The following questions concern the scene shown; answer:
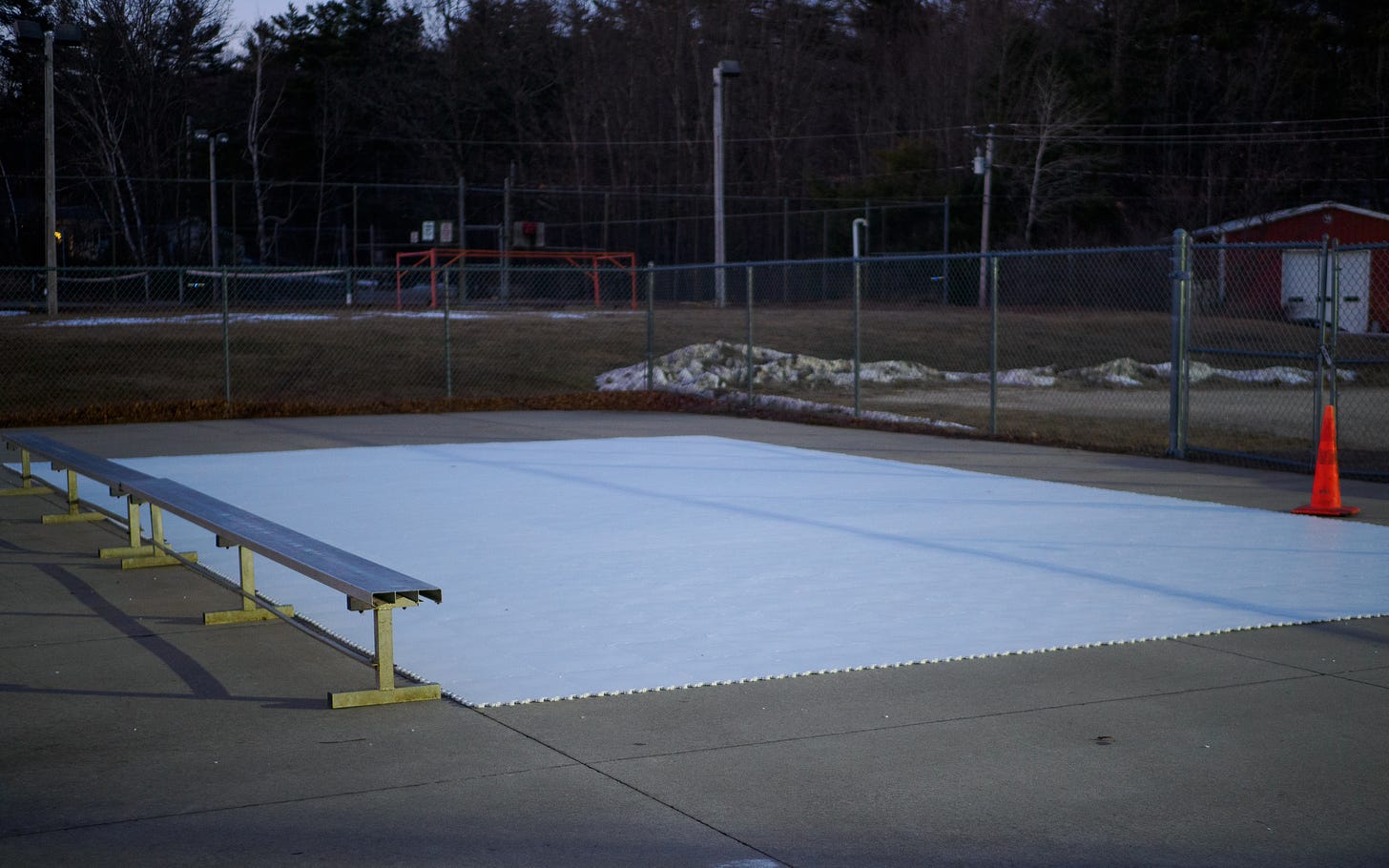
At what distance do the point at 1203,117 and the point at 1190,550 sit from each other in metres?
48.8

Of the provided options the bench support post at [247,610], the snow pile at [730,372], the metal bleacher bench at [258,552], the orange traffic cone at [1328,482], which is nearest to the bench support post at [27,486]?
the metal bleacher bench at [258,552]

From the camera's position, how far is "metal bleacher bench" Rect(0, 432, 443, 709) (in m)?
5.55

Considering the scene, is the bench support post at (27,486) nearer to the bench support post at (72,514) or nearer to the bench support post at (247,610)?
the bench support post at (72,514)

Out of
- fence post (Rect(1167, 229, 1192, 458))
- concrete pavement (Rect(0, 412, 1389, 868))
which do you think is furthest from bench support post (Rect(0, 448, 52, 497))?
fence post (Rect(1167, 229, 1192, 458))

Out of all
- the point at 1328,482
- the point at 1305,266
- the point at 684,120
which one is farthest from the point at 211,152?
the point at 1328,482

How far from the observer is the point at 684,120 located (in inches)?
2446

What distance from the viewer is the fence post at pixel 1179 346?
545 inches

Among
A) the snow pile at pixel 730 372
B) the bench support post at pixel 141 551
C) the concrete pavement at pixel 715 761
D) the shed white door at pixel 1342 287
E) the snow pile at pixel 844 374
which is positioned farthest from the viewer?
the shed white door at pixel 1342 287

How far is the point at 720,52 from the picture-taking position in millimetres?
64375

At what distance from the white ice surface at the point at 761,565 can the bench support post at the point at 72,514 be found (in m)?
0.57

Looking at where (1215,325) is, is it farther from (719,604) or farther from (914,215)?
(719,604)

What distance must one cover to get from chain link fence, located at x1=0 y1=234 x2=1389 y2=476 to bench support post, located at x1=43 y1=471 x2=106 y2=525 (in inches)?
358

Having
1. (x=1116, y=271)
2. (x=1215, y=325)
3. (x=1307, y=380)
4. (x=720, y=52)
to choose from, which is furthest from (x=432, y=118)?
(x=1307, y=380)

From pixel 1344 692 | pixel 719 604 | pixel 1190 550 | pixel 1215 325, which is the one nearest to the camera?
pixel 1344 692
